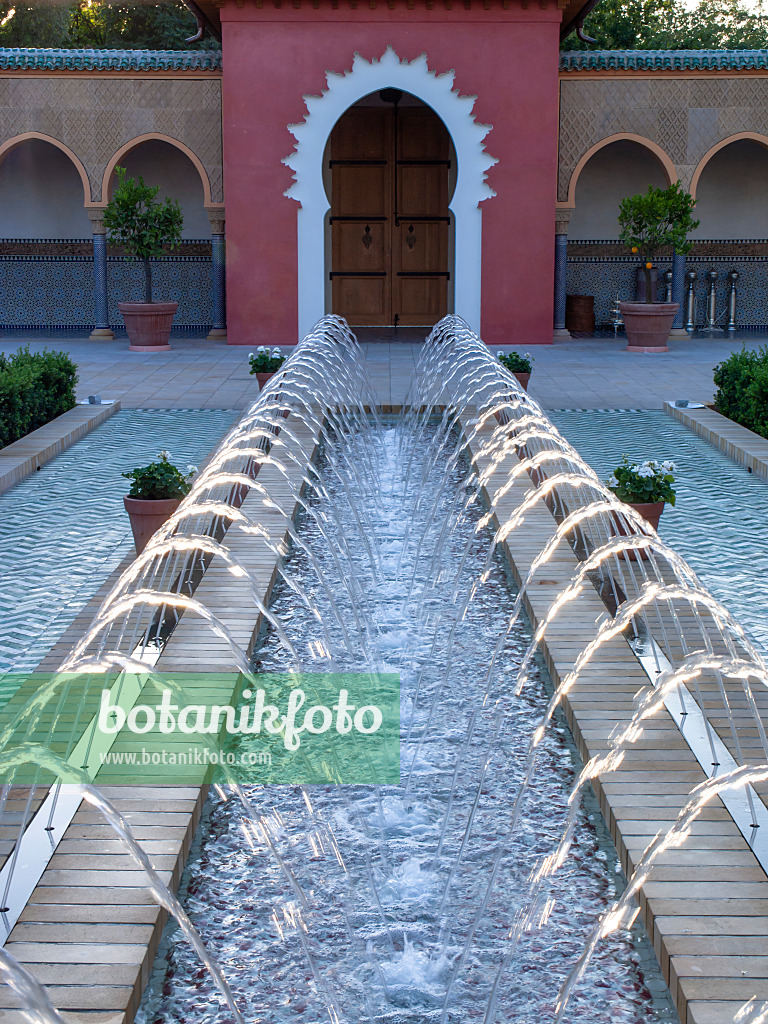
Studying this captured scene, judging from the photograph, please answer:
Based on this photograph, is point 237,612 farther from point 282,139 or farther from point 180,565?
point 282,139

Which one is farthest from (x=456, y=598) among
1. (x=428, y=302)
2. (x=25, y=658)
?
(x=428, y=302)

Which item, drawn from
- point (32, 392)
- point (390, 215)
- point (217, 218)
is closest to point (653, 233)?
point (390, 215)

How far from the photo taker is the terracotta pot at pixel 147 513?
19.5 feet

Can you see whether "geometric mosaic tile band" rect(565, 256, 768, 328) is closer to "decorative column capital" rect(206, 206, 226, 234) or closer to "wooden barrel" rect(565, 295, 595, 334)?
"wooden barrel" rect(565, 295, 595, 334)

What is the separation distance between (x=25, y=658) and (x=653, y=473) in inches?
127

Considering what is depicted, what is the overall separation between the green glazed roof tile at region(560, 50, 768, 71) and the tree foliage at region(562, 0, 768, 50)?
28.6ft

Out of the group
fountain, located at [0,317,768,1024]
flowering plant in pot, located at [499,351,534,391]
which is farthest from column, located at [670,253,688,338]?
fountain, located at [0,317,768,1024]

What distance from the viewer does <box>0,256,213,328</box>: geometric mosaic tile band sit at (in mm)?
17500

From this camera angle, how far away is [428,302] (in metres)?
17.0

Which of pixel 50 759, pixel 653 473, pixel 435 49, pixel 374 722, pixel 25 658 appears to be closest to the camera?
pixel 50 759

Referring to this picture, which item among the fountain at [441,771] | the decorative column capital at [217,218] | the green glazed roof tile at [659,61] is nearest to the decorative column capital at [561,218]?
the green glazed roof tile at [659,61]

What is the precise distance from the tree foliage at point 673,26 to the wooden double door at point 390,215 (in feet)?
28.7

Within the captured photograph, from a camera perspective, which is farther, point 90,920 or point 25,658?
point 25,658

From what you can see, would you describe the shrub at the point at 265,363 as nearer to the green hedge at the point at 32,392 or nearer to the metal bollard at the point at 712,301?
the green hedge at the point at 32,392
